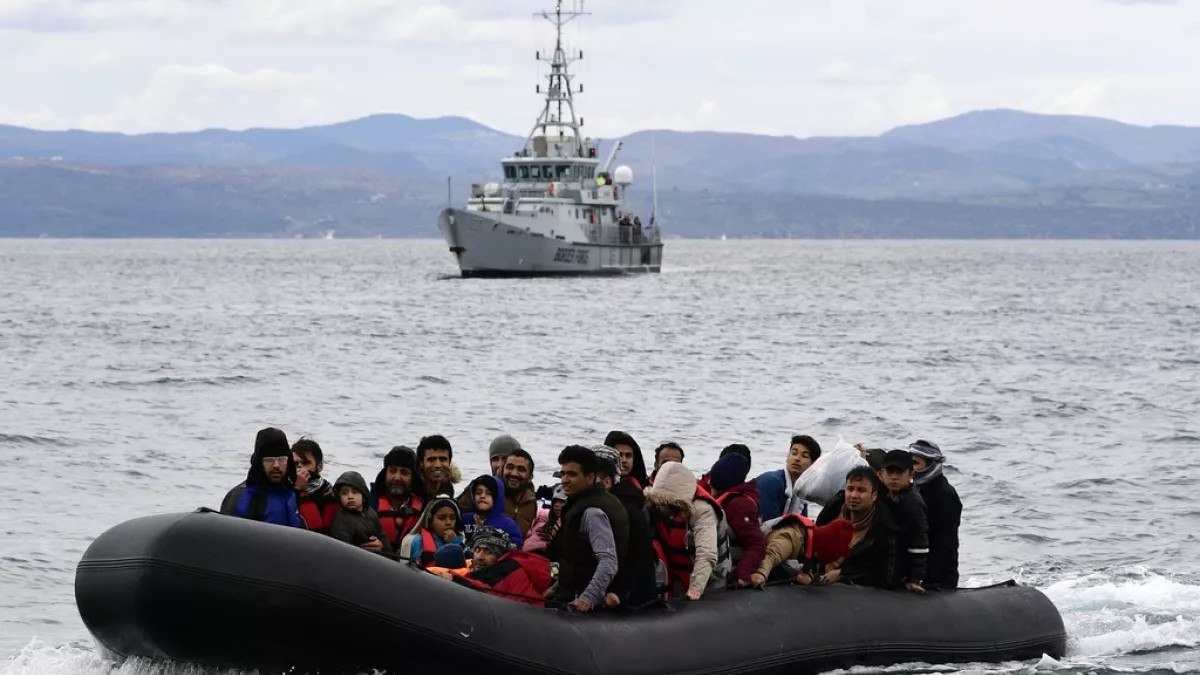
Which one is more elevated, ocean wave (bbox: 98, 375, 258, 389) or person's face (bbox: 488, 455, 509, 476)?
person's face (bbox: 488, 455, 509, 476)

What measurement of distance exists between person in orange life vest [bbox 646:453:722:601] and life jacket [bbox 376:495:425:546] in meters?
1.97

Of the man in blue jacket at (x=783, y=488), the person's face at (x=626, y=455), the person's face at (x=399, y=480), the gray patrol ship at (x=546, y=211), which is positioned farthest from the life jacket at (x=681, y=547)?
the gray patrol ship at (x=546, y=211)

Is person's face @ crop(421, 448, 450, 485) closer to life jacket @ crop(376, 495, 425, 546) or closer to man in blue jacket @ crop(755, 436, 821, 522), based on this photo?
life jacket @ crop(376, 495, 425, 546)

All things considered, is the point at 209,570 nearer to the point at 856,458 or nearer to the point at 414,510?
the point at 414,510

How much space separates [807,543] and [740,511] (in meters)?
0.92

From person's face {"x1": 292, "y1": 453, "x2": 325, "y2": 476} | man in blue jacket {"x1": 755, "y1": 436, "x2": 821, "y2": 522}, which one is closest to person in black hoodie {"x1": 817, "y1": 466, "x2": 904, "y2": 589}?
man in blue jacket {"x1": 755, "y1": 436, "x2": 821, "y2": 522}

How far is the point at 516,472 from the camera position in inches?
539

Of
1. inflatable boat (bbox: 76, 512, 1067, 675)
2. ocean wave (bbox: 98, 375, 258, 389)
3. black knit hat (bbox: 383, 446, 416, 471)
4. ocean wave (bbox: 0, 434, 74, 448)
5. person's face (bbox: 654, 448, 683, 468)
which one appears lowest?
ocean wave (bbox: 98, 375, 258, 389)

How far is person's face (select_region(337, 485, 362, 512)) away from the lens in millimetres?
12672

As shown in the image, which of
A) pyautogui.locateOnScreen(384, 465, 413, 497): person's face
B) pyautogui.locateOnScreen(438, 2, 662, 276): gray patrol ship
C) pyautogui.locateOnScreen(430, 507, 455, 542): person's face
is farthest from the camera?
pyautogui.locateOnScreen(438, 2, 662, 276): gray patrol ship

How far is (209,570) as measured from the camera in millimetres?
10844

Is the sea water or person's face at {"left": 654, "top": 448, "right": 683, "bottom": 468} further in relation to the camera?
the sea water

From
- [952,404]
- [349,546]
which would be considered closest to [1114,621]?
[349,546]

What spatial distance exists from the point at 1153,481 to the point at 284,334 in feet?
117
